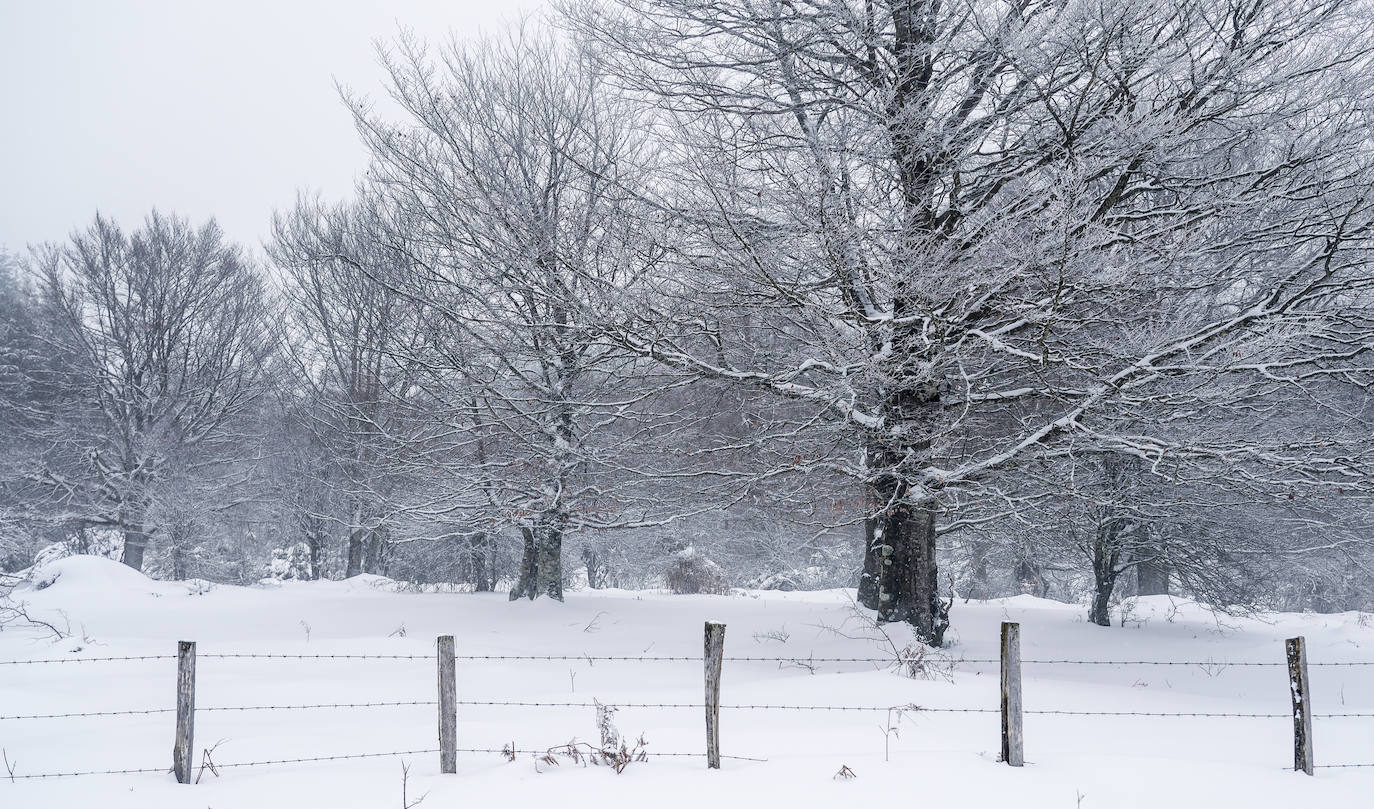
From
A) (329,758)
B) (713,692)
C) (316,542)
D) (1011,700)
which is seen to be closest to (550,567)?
(329,758)

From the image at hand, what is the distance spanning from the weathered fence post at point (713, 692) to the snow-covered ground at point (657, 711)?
135 millimetres

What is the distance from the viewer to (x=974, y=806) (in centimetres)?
487

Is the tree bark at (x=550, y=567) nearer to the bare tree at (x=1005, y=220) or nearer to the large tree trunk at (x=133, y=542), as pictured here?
the bare tree at (x=1005, y=220)

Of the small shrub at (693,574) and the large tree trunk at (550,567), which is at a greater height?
the large tree trunk at (550,567)

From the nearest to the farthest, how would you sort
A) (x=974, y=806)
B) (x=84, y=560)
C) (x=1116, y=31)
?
(x=974, y=806) < (x=1116, y=31) < (x=84, y=560)

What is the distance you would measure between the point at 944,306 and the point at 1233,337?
112 inches

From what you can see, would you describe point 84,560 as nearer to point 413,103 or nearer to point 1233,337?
point 413,103

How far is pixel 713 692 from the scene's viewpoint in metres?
5.43

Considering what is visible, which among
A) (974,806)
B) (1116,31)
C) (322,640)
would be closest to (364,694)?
(322,640)

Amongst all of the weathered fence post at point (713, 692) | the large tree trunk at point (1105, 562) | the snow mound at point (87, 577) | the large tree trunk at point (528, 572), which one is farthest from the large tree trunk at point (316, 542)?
the weathered fence post at point (713, 692)

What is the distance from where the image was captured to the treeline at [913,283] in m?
8.18

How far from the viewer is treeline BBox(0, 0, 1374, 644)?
26.8 ft

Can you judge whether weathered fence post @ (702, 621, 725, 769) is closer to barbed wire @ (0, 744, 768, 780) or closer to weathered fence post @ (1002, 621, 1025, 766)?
barbed wire @ (0, 744, 768, 780)

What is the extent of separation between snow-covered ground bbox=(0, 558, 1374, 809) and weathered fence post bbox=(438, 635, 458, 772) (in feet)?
0.39
